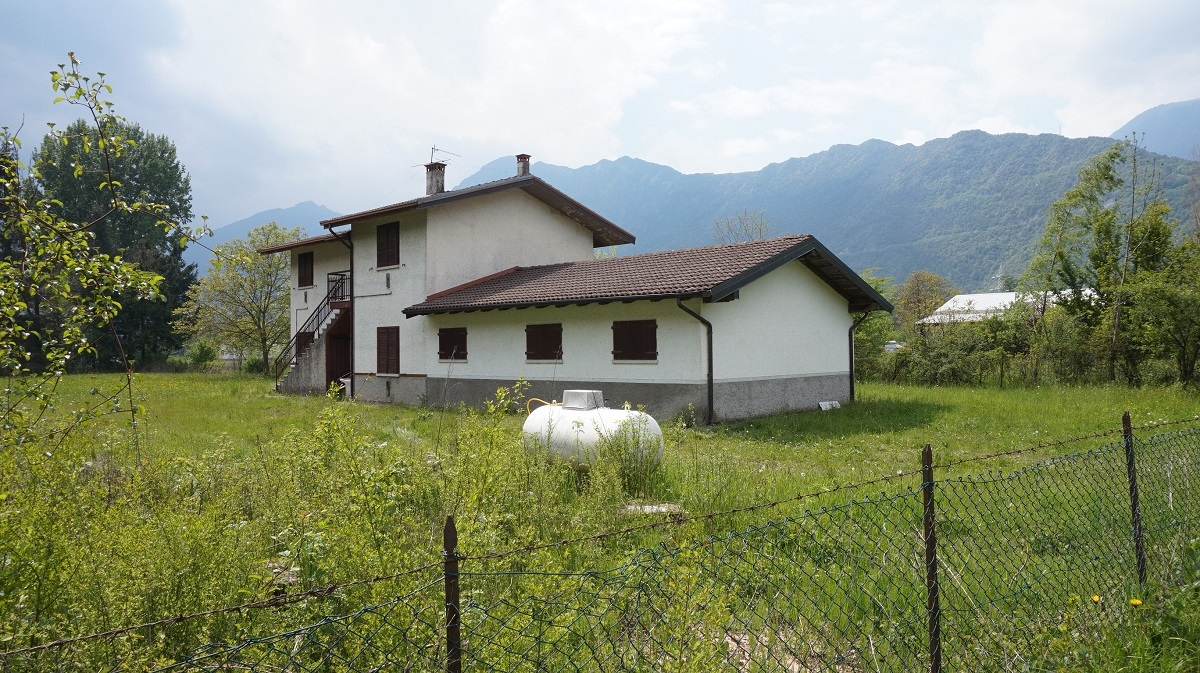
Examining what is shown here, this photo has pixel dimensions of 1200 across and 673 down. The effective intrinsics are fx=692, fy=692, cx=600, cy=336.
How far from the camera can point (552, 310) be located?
17.7 meters

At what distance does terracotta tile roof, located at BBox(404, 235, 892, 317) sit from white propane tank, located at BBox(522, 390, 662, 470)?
5.76 meters

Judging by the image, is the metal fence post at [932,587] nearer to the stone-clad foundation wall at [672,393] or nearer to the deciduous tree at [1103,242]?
the stone-clad foundation wall at [672,393]

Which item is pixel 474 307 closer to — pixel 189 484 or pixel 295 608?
pixel 189 484

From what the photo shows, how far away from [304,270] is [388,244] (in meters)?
6.72

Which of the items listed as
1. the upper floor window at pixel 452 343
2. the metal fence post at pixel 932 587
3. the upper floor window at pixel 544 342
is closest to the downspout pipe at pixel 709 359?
the upper floor window at pixel 544 342

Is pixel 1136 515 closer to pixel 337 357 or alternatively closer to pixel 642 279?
pixel 642 279

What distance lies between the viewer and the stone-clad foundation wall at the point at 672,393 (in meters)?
15.1

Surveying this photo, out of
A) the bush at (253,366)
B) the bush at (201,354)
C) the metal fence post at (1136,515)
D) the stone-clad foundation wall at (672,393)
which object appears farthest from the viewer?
the bush at (201,354)

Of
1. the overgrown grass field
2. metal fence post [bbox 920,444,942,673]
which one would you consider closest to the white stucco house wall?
the overgrown grass field

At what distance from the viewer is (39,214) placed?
3.87 meters

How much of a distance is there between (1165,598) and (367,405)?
63.5 ft

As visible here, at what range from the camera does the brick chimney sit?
77.3 feet

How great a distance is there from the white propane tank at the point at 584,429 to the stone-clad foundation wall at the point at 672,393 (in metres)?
5.72

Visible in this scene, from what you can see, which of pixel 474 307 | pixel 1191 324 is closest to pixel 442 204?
pixel 474 307
